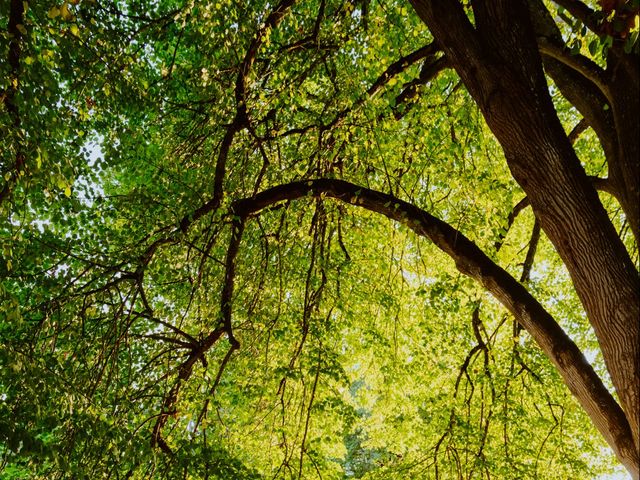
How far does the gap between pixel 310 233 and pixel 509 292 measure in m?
2.59

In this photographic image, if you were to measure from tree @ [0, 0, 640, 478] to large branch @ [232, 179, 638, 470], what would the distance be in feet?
0.05

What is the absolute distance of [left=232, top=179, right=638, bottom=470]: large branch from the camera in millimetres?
2785

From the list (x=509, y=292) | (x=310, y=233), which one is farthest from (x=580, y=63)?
(x=310, y=233)

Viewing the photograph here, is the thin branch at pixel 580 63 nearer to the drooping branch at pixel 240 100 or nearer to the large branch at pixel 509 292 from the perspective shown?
the large branch at pixel 509 292

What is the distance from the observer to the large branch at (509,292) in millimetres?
2785

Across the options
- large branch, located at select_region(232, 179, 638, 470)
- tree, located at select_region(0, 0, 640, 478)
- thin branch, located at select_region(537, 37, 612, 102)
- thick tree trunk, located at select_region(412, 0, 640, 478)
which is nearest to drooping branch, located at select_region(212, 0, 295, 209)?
tree, located at select_region(0, 0, 640, 478)

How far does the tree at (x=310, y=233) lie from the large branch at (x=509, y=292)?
0.05ft

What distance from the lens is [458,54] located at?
2900 mm

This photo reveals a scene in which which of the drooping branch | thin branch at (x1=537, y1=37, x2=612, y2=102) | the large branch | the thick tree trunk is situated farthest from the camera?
the drooping branch

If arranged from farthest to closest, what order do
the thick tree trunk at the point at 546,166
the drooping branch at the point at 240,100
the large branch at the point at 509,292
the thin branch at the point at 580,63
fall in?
the drooping branch at the point at 240,100 < the thin branch at the point at 580,63 < the large branch at the point at 509,292 < the thick tree trunk at the point at 546,166

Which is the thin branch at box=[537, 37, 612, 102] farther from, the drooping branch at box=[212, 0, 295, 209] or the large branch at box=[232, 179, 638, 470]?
the drooping branch at box=[212, 0, 295, 209]

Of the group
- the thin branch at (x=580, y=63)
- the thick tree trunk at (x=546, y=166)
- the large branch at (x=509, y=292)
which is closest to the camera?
the thick tree trunk at (x=546, y=166)

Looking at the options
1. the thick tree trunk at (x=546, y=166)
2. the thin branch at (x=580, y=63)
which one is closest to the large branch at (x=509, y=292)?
the thick tree trunk at (x=546, y=166)

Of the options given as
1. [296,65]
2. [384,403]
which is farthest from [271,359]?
[296,65]
